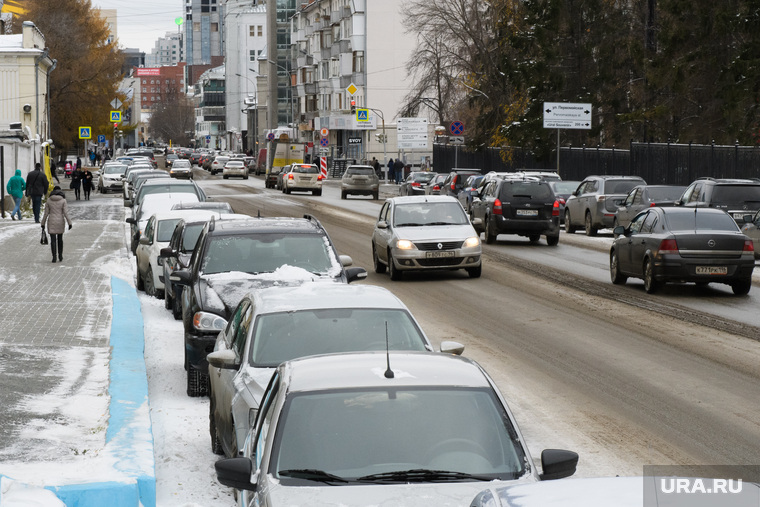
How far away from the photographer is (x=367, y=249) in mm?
29688

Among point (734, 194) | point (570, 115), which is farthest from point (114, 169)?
point (734, 194)

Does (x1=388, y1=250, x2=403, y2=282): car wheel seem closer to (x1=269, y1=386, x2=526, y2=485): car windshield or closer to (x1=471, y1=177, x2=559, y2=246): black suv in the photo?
(x1=471, y1=177, x2=559, y2=246): black suv

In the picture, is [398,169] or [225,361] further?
[398,169]

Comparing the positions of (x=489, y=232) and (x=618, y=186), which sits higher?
(x=618, y=186)

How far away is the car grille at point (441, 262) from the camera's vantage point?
74.3 ft

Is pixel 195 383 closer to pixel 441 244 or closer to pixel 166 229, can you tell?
pixel 166 229

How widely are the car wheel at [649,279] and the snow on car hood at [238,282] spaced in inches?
355

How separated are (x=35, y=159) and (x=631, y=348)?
45026mm

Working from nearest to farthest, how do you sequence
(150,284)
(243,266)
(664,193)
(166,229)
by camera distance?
(243,266) < (150,284) < (166,229) < (664,193)

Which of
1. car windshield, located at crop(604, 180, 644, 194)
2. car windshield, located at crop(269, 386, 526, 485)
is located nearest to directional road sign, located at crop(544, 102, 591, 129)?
car windshield, located at crop(604, 180, 644, 194)

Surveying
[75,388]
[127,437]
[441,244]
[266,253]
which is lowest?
[75,388]

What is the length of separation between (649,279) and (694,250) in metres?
1.00

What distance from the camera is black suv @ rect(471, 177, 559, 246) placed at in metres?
31.0

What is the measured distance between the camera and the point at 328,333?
27.2 ft
